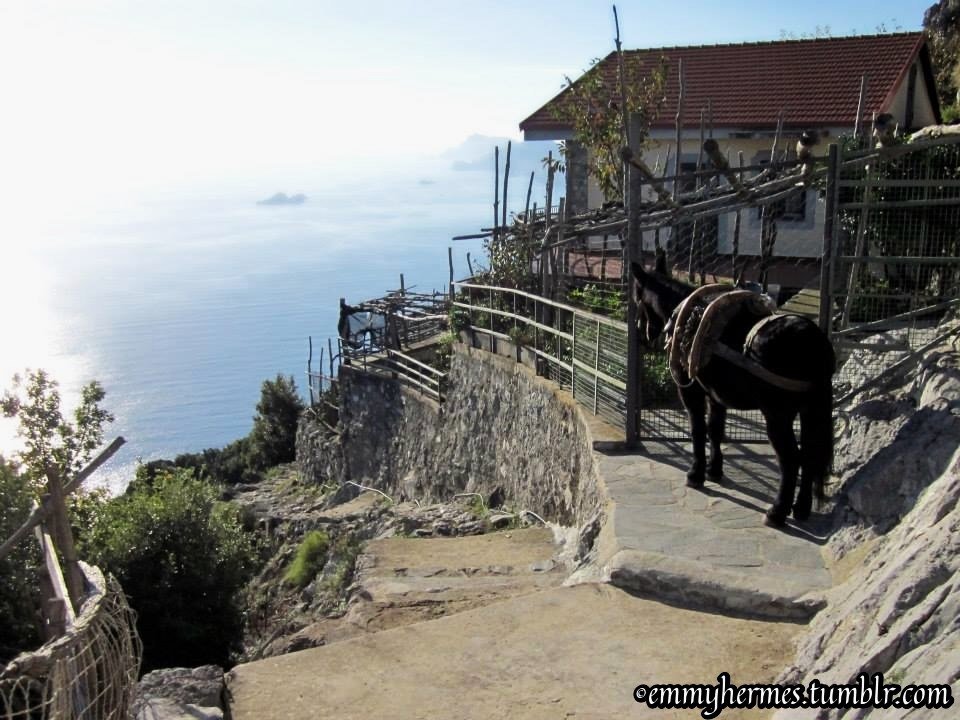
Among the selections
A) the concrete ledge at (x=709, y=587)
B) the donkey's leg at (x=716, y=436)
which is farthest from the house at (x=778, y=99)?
the concrete ledge at (x=709, y=587)

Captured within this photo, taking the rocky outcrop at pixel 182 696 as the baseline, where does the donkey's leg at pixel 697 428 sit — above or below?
above

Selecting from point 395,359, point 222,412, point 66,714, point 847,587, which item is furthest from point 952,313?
point 222,412

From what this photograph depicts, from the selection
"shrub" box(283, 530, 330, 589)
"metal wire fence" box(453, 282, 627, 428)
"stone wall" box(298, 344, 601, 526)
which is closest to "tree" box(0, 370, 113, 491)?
"stone wall" box(298, 344, 601, 526)

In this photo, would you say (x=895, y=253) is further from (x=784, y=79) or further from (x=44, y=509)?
(x=784, y=79)

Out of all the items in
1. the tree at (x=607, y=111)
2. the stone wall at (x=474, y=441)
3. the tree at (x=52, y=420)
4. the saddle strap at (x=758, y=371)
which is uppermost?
the tree at (x=607, y=111)

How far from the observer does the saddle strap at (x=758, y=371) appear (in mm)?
6234

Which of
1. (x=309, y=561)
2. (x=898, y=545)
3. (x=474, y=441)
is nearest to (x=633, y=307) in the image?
(x=898, y=545)

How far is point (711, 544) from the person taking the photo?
636 centimetres

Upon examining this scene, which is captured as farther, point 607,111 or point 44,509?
point 607,111

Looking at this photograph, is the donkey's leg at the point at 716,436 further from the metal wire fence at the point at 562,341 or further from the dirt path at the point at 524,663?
the dirt path at the point at 524,663

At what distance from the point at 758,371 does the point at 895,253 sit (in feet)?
7.26

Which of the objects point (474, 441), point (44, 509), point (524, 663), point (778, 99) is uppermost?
point (778, 99)

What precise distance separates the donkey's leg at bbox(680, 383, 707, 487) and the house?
8.92 meters

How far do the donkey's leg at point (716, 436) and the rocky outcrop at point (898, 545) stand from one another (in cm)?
89
